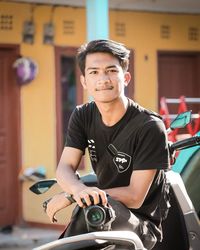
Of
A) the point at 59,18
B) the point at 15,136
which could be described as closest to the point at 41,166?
the point at 15,136

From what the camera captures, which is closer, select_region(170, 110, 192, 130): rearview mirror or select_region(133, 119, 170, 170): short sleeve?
select_region(133, 119, 170, 170): short sleeve

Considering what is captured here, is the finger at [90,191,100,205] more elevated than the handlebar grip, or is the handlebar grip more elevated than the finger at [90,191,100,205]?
the handlebar grip

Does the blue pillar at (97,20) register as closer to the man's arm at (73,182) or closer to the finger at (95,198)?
the man's arm at (73,182)

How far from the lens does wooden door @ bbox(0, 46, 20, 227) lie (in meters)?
7.48

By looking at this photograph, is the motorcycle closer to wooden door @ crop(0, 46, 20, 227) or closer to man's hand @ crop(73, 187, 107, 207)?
man's hand @ crop(73, 187, 107, 207)

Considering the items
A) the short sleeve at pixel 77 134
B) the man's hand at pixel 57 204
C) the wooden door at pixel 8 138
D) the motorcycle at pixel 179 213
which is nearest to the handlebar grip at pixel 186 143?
the motorcycle at pixel 179 213

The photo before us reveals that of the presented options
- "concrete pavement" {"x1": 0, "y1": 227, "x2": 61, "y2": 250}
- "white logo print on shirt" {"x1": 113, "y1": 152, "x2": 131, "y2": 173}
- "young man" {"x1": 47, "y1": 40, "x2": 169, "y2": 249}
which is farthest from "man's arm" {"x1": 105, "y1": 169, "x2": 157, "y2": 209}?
"concrete pavement" {"x1": 0, "y1": 227, "x2": 61, "y2": 250}

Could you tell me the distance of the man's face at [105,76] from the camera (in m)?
2.54

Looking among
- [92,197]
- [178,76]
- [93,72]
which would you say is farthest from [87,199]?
[178,76]

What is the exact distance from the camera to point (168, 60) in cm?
838

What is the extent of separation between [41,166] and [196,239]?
4.88 meters

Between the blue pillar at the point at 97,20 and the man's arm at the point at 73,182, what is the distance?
3.52 meters

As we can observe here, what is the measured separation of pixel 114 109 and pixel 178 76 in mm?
6011

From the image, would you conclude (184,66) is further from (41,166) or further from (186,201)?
(186,201)
